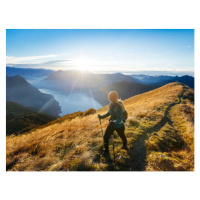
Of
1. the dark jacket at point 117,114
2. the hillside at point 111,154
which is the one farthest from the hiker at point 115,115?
the hillside at point 111,154

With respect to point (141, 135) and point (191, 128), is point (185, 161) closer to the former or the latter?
point (141, 135)

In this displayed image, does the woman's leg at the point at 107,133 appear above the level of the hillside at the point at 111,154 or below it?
above

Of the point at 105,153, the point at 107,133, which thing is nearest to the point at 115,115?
the point at 107,133

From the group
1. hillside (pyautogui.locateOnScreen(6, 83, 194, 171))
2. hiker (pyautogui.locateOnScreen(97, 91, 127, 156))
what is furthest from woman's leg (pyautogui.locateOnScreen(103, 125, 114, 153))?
hillside (pyautogui.locateOnScreen(6, 83, 194, 171))

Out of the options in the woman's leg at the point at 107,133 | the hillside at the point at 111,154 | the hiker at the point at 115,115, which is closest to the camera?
the hillside at the point at 111,154

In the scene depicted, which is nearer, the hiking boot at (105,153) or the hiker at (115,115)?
Result: the hiker at (115,115)

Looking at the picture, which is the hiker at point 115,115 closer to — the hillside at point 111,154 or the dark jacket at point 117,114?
the dark jacket at point 117,114

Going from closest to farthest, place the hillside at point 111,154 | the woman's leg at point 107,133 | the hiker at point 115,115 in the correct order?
the hillside at point 111,154
the hiker at point 115,115
the woman's leg at point 107,133

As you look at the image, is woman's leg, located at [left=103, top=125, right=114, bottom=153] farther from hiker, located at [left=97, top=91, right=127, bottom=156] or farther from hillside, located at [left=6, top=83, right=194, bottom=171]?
hillside, located at [left=6, top=83, right=194, bottom=171]

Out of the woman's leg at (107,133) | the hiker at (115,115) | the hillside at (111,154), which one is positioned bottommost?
the hillside at (111,154)

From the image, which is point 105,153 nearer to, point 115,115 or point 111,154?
point 111,154
